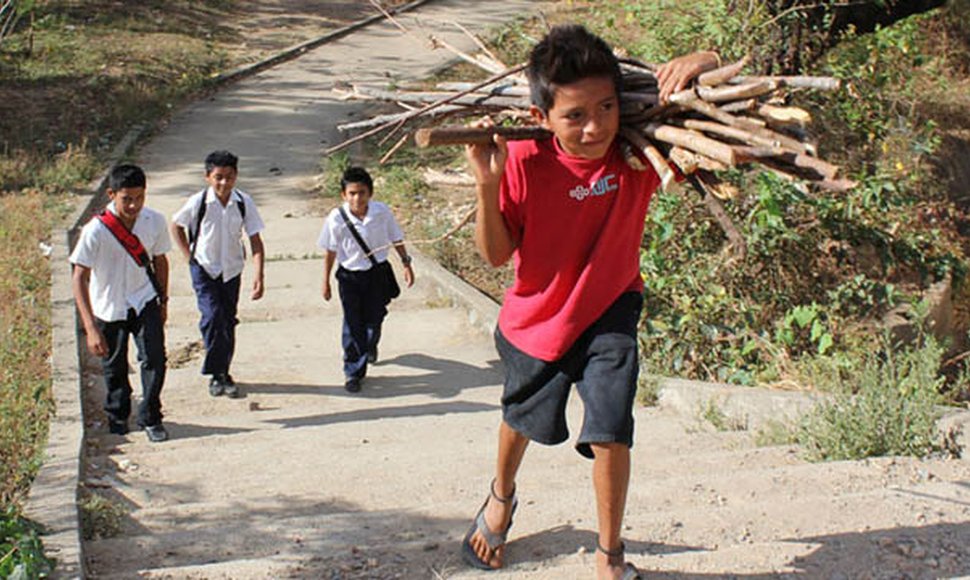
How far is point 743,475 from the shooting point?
4.88 meters

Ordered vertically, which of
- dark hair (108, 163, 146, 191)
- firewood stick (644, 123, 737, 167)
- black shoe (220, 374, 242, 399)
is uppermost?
firewood stick (644, 123, 737, 167)

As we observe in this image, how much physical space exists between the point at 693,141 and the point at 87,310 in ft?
12.2

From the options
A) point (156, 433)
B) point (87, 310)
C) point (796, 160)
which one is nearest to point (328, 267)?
point (156, 433)

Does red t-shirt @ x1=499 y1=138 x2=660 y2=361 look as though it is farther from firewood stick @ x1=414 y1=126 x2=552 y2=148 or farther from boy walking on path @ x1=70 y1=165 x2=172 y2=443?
boy walking on path @ x1=70 y1=165 x2=172 y2=443

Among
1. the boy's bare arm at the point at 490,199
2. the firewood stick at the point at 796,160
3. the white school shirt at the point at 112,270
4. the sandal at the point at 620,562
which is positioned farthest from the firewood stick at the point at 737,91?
the white school shirt at the point at 112,270

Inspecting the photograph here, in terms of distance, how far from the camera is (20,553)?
3859 millimetres

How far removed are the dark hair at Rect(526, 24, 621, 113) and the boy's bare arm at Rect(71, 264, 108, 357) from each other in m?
3.36

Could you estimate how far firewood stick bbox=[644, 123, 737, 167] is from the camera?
3648 millimetres

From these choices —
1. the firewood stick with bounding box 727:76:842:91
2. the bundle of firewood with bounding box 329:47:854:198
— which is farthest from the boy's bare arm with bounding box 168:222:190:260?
the firewood stick with bounding box 727:76:842:91

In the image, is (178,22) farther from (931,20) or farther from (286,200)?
(931,20)

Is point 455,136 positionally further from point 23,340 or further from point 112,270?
point 23,340

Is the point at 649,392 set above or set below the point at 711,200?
below

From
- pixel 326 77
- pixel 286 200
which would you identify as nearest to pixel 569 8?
pixel 326 77

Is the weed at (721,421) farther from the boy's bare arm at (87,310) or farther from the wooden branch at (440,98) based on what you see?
the boy's bare arm at (87,310)
